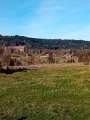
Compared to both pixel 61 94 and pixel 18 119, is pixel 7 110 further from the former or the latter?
pixel 61 94

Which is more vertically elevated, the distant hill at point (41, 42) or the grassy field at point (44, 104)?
the distant hill at point (41, 42)

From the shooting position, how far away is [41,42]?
127938 mm

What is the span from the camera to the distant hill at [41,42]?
10718 cm

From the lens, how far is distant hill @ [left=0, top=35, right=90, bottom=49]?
10718cm

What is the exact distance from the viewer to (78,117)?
5.89m

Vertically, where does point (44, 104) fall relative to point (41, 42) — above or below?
below

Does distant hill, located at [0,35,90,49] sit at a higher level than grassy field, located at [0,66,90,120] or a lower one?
higher

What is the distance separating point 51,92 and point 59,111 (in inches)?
114

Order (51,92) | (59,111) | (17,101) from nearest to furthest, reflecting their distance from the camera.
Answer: (59,111) < (17,101) < (51,92)

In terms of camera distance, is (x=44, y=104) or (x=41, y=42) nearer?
(x=44, y=104)

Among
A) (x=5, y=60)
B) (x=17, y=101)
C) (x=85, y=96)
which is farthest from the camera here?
(x=5, y=60)

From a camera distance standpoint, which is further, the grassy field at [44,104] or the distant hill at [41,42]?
the distant hill at [41,42]

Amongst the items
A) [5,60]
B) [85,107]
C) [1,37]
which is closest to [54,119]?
[85,107]

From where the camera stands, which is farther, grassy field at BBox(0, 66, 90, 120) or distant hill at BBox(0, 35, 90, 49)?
distant hill at BBox(0, 35, 90, 49)
